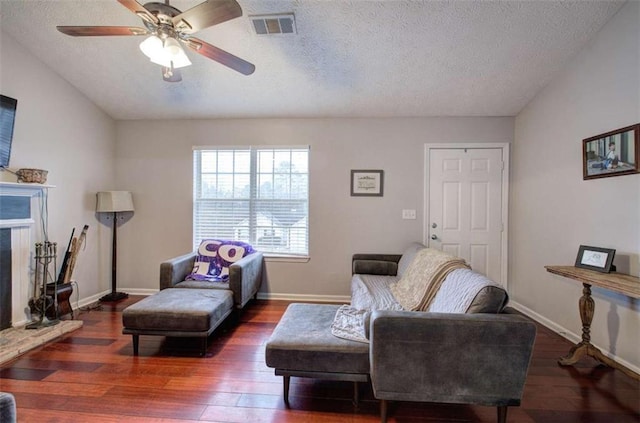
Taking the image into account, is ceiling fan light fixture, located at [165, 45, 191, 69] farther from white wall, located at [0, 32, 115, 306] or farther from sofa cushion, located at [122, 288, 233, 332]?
white wall, located at [0, 32, 115, 306]

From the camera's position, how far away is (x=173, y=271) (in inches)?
117

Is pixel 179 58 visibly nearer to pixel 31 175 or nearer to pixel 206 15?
pixel 206 15

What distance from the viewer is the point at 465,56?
8.71ft

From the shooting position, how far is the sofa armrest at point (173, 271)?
294cm

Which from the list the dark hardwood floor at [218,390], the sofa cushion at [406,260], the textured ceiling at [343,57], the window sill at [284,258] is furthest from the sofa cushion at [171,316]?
the textured ceiling at [343,57]

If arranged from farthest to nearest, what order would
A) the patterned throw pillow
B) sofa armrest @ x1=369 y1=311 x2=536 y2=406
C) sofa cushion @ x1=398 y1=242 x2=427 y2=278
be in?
the patterned throw pillow
sofa cushion @ x1=398 y1=242 x2=427 y2=278
sofa armrest @ x1=369 y1=311 x2=536 y2=406

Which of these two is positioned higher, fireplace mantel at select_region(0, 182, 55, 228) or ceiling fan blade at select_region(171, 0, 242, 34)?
ceiling fan blade at select_region(171, 0, 242, 34)

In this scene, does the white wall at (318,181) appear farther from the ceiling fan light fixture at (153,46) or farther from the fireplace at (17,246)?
the ceiling fan light fixture at (153,46)

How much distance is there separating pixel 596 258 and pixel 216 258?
3692 millimetres

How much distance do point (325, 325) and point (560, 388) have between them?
1702 millimetres

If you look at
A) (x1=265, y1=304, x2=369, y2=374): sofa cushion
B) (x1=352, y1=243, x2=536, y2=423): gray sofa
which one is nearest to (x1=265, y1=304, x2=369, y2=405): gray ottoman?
(x1=265, y1=304, x2=369, y2=374): sofa cushion

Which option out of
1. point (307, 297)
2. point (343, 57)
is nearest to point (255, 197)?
point (307, 297)

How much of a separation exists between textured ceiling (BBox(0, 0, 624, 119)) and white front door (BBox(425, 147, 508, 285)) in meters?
0.57

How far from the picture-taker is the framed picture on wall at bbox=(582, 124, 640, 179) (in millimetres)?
2129
